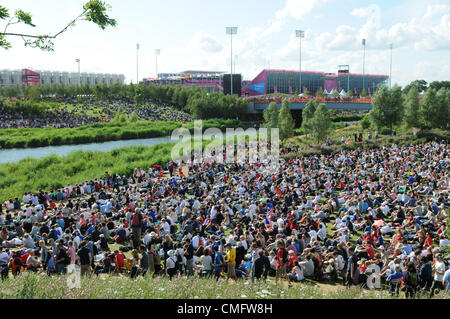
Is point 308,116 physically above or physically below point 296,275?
above

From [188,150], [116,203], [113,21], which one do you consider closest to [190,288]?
[113,21]

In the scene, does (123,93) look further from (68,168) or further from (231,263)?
(231,263)

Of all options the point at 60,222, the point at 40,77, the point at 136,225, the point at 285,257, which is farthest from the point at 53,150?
the point at 40,77

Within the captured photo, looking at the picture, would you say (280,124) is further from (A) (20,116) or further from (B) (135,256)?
(A) (20,116)

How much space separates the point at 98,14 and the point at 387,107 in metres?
42.3

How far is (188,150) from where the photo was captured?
37469mm

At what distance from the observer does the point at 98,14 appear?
7.36 m

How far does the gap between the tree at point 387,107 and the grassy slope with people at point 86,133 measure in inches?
1263

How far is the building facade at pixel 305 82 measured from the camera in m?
126

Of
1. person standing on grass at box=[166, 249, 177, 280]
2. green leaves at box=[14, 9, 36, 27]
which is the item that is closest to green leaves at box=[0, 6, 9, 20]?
green leaves at box=[14, 9, 36, 27]

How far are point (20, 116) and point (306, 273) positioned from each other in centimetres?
7745

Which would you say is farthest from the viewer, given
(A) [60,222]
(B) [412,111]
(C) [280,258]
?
(B) [412,111]

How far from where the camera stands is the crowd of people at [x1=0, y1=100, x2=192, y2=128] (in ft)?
229

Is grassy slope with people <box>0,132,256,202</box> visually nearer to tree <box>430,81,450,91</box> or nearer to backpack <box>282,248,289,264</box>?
backpack <box>282,248,289,264</box>
